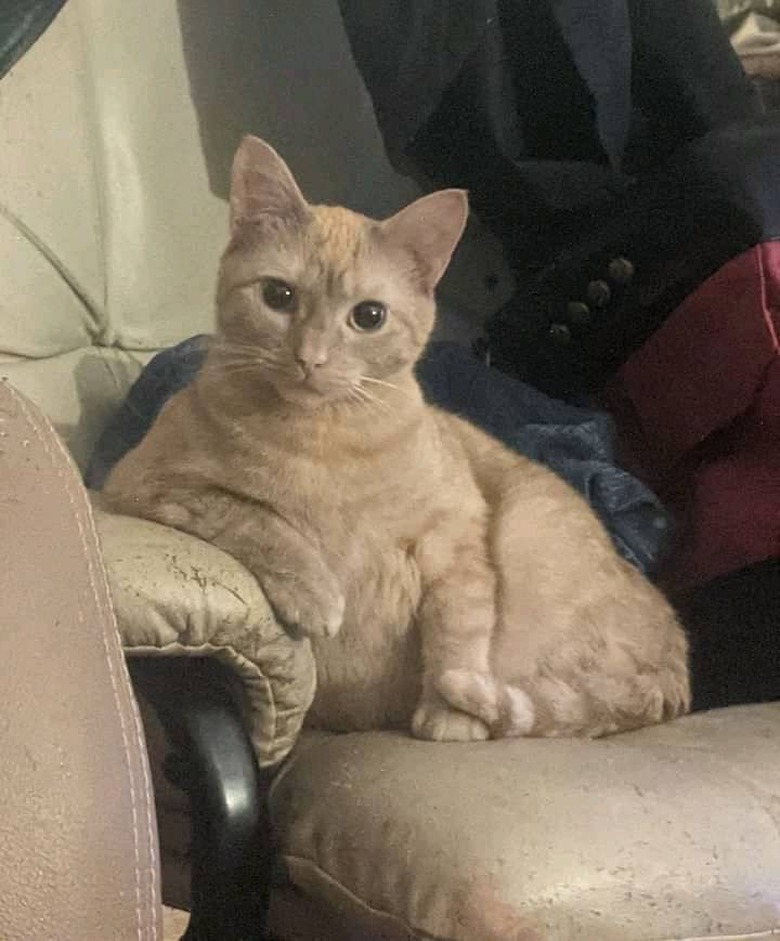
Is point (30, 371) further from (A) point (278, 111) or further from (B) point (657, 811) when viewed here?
(B) point (657, 811)

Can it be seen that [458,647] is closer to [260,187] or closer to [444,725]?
[444,725]

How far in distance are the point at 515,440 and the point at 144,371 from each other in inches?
18.1

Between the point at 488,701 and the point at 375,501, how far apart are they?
202 mm

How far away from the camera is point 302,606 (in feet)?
3.02

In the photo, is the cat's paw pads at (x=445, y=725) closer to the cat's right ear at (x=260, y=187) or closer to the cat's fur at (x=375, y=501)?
the cat's fur at (x=375, y=501)

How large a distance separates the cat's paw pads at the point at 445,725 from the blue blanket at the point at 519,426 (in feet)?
1.44

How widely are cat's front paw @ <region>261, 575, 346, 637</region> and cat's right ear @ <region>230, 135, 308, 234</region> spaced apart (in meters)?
0.36

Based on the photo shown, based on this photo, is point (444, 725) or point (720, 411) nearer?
point (444, 725)

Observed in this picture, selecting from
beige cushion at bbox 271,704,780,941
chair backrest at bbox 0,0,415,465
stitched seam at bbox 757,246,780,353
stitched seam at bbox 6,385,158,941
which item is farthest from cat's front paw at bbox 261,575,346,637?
stitched seam at bbox 757,246,780,353

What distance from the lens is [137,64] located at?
4.59 ft

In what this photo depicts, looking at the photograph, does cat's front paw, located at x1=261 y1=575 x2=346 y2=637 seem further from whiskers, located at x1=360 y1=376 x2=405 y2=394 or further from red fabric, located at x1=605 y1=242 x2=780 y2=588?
red fabric, located at x1=605 y1=242 x2=780 y2=588

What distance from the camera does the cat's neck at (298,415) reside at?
1.06m

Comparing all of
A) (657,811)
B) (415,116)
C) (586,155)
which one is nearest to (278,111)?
(415,116)

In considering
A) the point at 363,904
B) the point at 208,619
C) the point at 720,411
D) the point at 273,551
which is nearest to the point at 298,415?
the point at 273,551
